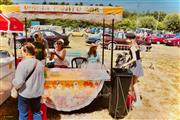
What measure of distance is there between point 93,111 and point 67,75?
913 millimetres

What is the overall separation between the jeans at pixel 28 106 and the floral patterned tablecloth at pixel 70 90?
1.10 metres

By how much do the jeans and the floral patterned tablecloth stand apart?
1.10 meters

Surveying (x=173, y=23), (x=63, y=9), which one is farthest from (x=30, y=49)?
(x=173, y=23)

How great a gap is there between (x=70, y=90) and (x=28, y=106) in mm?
1457

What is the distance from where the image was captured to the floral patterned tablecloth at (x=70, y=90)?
230 inches

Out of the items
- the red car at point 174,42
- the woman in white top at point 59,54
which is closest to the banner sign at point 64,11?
the woman in white top at point 59,54

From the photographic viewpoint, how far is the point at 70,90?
19.5 ft

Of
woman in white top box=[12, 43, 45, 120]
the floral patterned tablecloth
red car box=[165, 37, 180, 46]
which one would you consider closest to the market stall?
the floral patterned tablecloth

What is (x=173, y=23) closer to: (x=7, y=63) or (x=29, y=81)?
(x=7, y=63)

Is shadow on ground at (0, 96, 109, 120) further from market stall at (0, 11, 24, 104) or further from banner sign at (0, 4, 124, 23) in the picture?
banner sign at (0, 4, 124, 23)

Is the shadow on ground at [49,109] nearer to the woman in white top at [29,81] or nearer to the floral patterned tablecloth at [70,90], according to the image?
the floral patterned tablecloth at [70,90]

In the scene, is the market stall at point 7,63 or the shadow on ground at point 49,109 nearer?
the market stall at point 7,63

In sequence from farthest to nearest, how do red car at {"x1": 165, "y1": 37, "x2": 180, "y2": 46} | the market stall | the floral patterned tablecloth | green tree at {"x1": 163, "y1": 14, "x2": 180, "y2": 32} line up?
green tree at {"x1": 163, "y1": 14, "x2": 180, "y2": 32} → red car at {"x1": 165, "y1": 37, "x2": 180, "y2": 46} → the floral patterned tablecloth → the market stall

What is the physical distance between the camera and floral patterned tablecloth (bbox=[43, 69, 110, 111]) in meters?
5.85
